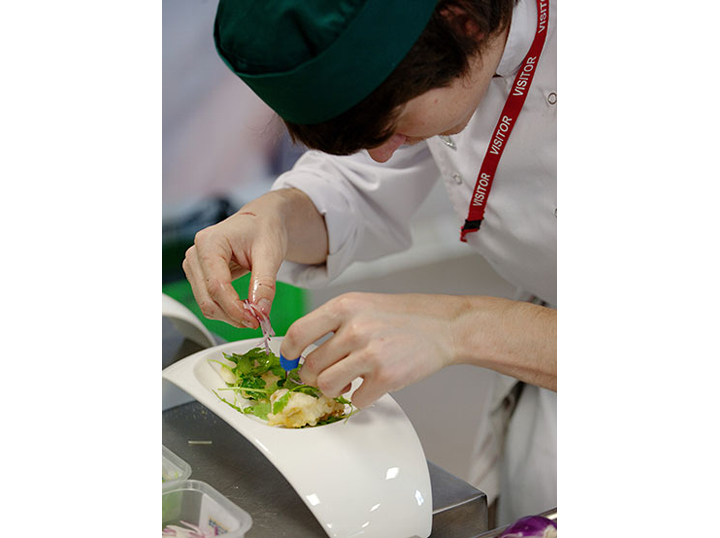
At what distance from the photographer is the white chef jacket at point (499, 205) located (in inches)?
36.9

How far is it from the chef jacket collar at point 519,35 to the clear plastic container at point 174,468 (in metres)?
0.59

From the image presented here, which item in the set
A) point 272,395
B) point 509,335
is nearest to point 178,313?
point 272,395

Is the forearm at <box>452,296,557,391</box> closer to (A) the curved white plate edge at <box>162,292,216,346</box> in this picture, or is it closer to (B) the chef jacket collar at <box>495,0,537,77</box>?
(B) the chef jacket collar at <box>495,0,537,77</box>

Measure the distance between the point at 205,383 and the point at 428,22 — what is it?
0.52 metres

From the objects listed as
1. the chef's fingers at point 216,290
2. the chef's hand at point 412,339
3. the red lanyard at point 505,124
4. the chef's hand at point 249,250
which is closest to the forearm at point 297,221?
the chef's hand at point 249,250

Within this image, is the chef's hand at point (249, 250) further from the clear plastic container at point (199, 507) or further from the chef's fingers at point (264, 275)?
the clear plastic container at point (199, 507)

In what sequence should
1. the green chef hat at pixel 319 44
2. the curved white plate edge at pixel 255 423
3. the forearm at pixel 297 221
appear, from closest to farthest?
1. the green chef hat at pixel 319 44
2. the curved white plate edge at pixel 255 423
3. the forearm at pixel 297 221

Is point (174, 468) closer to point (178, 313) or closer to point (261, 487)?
point (261, 487)

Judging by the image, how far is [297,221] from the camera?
44.4 inches

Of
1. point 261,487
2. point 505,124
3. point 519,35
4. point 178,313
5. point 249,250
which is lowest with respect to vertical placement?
point 261,487

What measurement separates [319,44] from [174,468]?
19.7 inches
